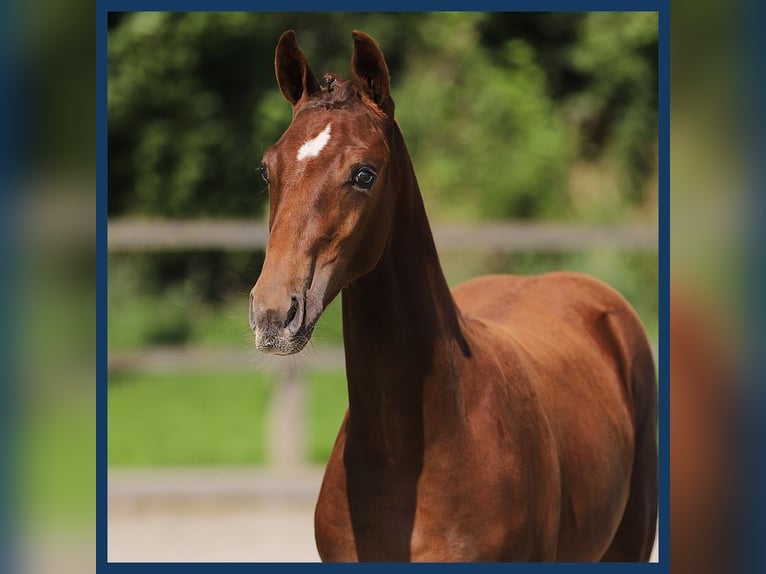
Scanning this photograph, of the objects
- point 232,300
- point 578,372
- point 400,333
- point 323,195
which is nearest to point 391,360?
point 400,333

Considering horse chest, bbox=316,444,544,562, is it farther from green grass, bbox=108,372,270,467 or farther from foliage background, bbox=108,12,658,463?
foliage background, bbox=108,12,658,463

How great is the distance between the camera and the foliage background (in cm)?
875

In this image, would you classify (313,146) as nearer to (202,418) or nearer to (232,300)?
(202,418)

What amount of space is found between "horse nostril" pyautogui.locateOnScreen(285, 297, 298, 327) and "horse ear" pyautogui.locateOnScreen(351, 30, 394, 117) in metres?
0.60

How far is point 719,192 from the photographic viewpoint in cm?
196

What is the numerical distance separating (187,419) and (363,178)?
19.2ft

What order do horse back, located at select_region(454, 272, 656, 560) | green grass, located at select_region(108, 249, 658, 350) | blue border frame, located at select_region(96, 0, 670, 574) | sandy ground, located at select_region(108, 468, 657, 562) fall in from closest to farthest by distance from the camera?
blue border frame, located at select_region(96, 0, 670, 574)
horse back, located at select_region(454, 272, 656, 560)
sandy ground, located at select_region(108, 468, 657, 562)
green grass, located at select_region(108, 249, 658, 350)

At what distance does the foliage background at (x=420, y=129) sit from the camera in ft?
28.7

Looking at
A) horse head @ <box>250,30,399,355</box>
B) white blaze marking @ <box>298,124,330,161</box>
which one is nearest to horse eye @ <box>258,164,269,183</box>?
horse head @ <box>250,30,399,355</box>

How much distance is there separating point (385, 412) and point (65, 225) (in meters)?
1.02

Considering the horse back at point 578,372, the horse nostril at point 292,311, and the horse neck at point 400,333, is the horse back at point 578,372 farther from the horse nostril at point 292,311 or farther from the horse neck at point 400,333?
the horse nostril at point 292,311

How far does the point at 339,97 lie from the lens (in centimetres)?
259

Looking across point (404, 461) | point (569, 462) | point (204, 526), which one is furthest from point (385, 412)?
point (204, 526)

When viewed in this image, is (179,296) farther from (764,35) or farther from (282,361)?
(764,35)
